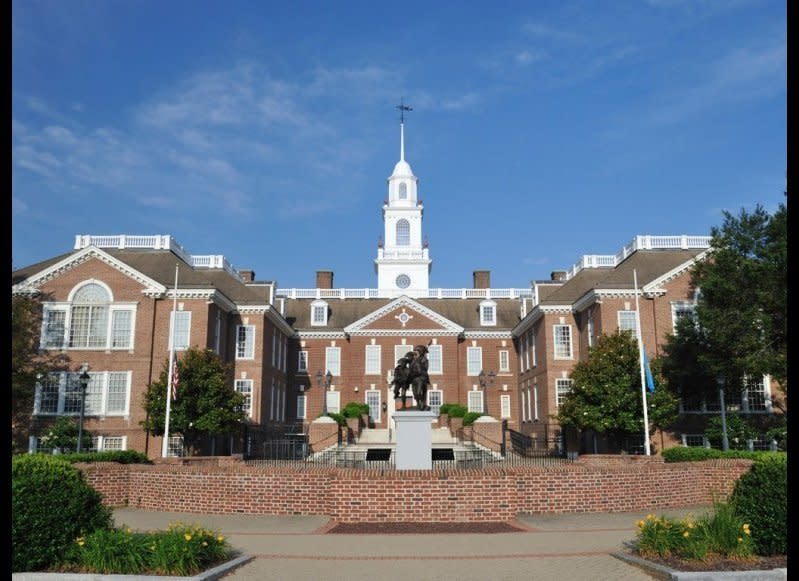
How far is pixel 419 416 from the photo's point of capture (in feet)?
67.8

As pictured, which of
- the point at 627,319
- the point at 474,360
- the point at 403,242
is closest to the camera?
the point at 627,319

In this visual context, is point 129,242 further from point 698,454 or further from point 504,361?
point 698,454

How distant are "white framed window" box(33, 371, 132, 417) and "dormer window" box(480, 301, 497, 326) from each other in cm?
2635

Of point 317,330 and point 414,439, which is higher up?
point 317,330

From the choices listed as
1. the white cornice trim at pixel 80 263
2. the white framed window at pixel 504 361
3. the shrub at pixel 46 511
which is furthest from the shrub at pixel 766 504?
the white framed window at pixel 504 361

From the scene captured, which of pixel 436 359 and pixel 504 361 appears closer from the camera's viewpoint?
pixel 436 359

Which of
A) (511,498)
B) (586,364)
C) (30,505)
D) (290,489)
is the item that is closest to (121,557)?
(30,505)

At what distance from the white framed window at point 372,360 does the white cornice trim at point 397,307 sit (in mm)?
1321

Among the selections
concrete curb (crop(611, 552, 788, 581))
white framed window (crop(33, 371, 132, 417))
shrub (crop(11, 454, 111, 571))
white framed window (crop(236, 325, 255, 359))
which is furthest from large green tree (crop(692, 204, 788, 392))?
white framed window (crop(33, 371, 132, 417))

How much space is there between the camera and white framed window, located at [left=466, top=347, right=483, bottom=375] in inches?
1997

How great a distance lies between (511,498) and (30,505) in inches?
394

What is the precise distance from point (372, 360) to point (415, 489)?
3447cm

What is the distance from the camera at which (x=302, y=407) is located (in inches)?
1980

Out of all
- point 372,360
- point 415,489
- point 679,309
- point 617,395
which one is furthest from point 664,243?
point 415,489
